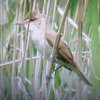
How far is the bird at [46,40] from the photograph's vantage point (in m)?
1.01

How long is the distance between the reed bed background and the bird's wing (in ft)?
0.07

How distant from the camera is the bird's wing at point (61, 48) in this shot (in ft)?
3.30

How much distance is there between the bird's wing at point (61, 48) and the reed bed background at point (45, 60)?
2cm

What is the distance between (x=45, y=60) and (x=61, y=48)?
0.26 ft

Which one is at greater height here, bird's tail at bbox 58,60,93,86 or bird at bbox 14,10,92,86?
bird at bbox 14,10,92,86

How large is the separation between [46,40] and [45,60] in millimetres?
70

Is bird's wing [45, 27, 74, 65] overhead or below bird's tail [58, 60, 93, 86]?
overhead

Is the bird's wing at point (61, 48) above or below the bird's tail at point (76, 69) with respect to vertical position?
above

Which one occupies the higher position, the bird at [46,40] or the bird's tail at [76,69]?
the bird at [46,40]

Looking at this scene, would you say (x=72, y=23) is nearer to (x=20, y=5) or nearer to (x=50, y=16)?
(x=50, y=16)

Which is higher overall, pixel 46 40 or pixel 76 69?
pixel 46 40

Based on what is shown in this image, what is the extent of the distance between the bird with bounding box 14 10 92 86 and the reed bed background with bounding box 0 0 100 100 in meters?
0.02

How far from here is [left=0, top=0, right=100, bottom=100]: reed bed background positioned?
1014mm

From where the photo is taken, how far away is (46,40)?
104 centimetres
